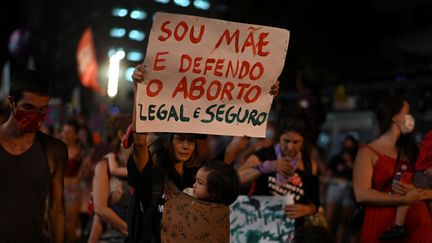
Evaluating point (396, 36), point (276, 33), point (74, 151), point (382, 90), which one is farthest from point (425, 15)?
point (276, 33)

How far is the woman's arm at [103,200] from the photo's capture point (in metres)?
5.72

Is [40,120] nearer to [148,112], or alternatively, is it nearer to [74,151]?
[148,112]

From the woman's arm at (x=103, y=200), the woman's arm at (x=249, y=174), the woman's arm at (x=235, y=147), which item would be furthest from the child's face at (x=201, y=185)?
the woman's arm at (x=249, y=174)

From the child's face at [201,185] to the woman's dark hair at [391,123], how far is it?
1.95m

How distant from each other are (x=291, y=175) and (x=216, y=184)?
1972 millimetres

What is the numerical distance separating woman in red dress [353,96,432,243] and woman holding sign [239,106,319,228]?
2.39ft

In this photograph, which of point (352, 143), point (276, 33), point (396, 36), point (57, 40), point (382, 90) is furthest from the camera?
point (57, 40)

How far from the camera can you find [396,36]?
28250mm

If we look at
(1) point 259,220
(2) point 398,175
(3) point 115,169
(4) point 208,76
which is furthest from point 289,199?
(4) point 208,76

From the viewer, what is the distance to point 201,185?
427 centimetres

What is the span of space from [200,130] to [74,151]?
5.70 meters

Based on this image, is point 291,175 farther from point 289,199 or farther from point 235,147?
point 235,147

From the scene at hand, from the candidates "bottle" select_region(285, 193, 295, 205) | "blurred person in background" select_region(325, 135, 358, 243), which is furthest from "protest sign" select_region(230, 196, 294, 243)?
"blurred person in background" select_region(325, 135, 358, 243)

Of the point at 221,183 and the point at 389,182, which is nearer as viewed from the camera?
the point at 221,183
